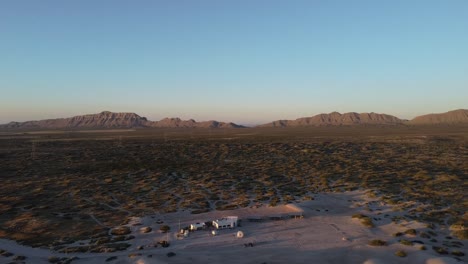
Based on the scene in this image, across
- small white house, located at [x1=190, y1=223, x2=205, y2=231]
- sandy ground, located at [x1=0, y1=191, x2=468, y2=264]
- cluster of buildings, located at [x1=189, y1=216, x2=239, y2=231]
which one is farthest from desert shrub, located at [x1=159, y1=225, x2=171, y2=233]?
small white house, located at [x1=190, y1=223, x2=205, y2=231]

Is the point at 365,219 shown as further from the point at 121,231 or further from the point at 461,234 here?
the point at 121,231

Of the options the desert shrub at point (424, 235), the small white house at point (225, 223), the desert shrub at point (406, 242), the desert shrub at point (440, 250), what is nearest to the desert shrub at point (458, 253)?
the desert shrub at point (440, 250)

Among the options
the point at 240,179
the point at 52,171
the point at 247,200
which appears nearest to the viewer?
the point at 247,200

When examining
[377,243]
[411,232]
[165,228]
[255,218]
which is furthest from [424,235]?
[165,228]

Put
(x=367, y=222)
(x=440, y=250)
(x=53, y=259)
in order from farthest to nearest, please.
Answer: (x=367, y=222) → (x=440, y=250) → (x=53, y=259)

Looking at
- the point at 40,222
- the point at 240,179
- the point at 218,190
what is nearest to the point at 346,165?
the point at 240,179

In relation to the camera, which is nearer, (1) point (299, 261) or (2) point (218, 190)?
(1) point (299, 261)

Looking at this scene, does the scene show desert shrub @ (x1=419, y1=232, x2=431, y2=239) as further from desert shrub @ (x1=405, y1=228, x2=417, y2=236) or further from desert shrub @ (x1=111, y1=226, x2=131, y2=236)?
desert shrub @ (x1=111, y1=226, x2=131, y2=236)

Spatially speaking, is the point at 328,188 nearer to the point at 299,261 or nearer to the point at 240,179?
the point at 240,179
